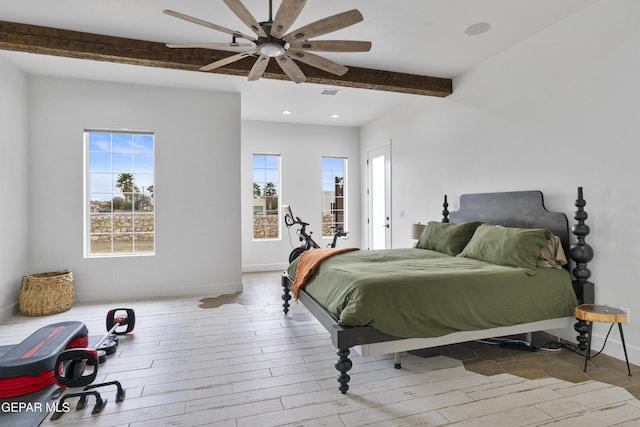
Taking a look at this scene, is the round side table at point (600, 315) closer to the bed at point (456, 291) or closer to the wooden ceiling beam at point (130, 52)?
the bed at point (456, 291)

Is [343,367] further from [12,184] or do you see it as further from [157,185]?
[12,184]

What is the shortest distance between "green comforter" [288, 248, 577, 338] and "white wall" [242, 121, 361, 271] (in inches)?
151

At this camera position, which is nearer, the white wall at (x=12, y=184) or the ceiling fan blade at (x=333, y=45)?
the ceiling fan blade at (x=333, y=45)

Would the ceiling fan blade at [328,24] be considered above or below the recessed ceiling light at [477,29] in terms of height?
below

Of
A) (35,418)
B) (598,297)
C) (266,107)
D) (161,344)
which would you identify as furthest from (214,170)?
(598,297)

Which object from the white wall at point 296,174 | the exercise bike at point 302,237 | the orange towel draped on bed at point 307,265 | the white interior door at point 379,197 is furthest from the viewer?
the white wall at point 296,174

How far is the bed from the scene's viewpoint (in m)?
2.40

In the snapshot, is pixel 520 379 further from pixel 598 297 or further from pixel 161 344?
pixel 161 344

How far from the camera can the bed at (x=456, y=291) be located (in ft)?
7.86

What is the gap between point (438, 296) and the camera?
8.36 ft

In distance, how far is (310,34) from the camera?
2355 millimetres

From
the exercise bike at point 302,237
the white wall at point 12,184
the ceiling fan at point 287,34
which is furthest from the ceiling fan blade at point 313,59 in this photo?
the exercise bike at point 302,237

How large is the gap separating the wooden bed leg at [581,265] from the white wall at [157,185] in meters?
3.98

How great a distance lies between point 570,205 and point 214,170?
425 cm
